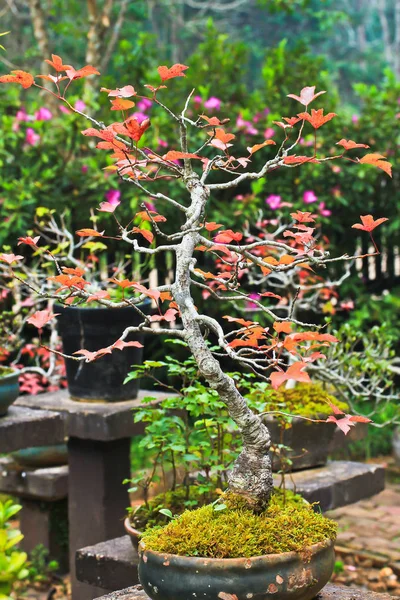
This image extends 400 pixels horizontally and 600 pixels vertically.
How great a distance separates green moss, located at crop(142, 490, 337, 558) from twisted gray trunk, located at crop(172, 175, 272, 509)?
0.14ft

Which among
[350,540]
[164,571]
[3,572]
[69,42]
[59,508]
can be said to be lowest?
[350,540]

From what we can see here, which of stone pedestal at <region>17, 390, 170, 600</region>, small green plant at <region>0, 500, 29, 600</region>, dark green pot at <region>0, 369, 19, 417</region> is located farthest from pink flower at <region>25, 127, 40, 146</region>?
small green plant at <region>0, 500, 29, 600</region>

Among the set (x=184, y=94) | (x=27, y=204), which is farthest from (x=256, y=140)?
(x=27, y=204)

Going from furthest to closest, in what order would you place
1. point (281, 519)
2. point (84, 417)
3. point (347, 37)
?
point (347, 37) → point (84, 417) → point (281, 519)

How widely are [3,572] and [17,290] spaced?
11.2 feet

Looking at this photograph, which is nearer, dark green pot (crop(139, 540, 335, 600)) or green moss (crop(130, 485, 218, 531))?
dark green pot (crop(139, 540, 335, 600))

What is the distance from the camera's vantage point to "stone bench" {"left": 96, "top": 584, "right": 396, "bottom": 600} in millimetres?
1860

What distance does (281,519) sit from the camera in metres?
1.81

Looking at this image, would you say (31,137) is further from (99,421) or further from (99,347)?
(99,421)

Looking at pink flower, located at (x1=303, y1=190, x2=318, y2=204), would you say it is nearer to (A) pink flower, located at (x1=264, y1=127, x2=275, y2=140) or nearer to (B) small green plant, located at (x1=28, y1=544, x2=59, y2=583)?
(A) pink flower, located at (x1=264, y1=127, x2=275, y2=140)

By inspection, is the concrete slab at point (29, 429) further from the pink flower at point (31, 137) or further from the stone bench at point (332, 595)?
the pink flower at point (31, 137)

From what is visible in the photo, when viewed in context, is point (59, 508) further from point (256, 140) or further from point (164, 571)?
point (256, 140)

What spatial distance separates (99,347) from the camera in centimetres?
346

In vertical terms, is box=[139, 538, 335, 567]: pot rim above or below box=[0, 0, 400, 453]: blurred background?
below
